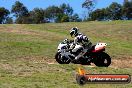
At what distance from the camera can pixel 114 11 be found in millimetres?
103188

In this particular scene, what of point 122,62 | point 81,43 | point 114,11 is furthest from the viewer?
point 114,11

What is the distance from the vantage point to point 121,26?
47.1 m

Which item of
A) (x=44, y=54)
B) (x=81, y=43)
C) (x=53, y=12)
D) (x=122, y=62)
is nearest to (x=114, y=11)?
(x=53, y=12)

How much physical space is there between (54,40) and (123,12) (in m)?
66.5

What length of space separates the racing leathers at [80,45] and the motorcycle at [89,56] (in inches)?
5.9

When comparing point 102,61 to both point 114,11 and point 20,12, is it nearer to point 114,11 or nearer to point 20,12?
point 114,11

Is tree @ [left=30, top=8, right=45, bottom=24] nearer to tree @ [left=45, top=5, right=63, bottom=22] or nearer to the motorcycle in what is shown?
tree @ [left=45, top=5, right=63, bottom=22]

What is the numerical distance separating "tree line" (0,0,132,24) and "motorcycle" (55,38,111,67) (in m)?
70.7

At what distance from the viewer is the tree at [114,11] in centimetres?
10388

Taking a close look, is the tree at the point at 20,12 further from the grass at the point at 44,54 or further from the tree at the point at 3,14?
the grass at the point at 44,54

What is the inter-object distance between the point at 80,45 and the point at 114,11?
272 feet

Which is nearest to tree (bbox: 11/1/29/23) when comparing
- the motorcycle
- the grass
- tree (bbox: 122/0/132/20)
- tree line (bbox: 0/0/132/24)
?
tree line (bbox: 0/0/132/24)

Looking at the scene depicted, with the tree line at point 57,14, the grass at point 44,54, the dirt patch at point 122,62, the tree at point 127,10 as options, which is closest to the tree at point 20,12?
the tree line at point 57,14

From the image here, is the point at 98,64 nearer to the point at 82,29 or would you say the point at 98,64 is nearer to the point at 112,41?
the point at 112,41
